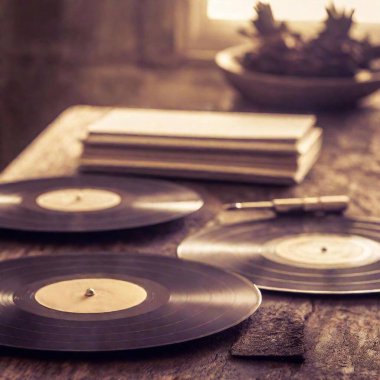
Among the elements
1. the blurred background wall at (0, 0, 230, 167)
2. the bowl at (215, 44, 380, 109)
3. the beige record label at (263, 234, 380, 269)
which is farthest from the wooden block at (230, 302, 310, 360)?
the blurred background wall at (0, 0, 230, 167)

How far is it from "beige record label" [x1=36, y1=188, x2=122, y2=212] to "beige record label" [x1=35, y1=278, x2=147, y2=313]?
1.20 feet

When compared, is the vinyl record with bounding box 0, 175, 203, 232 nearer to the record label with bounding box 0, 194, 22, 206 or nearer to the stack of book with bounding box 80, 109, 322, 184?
the record label with bounding box 0, 194, 22, 206

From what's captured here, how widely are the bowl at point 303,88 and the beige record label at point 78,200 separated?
91 cm

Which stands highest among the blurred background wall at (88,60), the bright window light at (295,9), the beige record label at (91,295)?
the bright window light at (295,9)

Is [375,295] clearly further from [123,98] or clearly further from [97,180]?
[123,98]

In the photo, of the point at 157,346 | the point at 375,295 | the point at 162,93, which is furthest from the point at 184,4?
the point at 157,346

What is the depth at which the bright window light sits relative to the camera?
10.6 feet

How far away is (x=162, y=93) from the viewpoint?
3.32m

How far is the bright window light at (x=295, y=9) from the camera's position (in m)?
3.24

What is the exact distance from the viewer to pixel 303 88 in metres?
2.30

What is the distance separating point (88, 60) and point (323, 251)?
7.26 ft

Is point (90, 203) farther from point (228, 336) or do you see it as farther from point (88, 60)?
point (88, 60)

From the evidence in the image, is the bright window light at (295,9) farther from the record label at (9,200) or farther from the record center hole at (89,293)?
the record center hole at (89,293)

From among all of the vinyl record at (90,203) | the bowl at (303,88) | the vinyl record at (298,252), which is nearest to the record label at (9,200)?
the vinyl record at (90,203)
